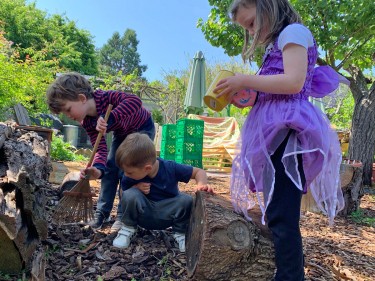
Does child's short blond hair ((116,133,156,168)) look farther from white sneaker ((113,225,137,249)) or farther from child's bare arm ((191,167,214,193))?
white sneaker ((113,225,137,249))

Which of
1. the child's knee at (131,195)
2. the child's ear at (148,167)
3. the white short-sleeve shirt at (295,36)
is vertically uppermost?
the white short-sleeve shirt at (295,36)

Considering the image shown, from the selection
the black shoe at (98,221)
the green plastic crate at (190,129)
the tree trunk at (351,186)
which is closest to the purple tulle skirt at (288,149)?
the black shoe at (98,221)

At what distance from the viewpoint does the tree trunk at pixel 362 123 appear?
650 centimetres

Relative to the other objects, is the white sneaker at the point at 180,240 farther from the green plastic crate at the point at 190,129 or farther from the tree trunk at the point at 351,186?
the green plastic crate at the point at 190,129

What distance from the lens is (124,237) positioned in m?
2.35

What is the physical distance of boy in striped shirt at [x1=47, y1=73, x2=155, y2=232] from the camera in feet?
7.95

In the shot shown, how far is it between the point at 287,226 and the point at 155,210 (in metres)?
0.97

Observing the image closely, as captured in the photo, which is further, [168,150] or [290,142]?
[168,150]

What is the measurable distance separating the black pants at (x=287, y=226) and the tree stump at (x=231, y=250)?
0.59 ft

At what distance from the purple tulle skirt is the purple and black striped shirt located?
94cm

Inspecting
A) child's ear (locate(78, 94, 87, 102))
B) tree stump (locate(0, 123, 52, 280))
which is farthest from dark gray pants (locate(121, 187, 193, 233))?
child's ear (locate(78, 94, 87, 102))

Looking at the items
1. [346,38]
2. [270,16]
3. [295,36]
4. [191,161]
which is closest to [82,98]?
[270,16]

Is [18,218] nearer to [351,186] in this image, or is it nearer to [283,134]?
[283,134]

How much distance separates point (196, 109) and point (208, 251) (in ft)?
31.1
